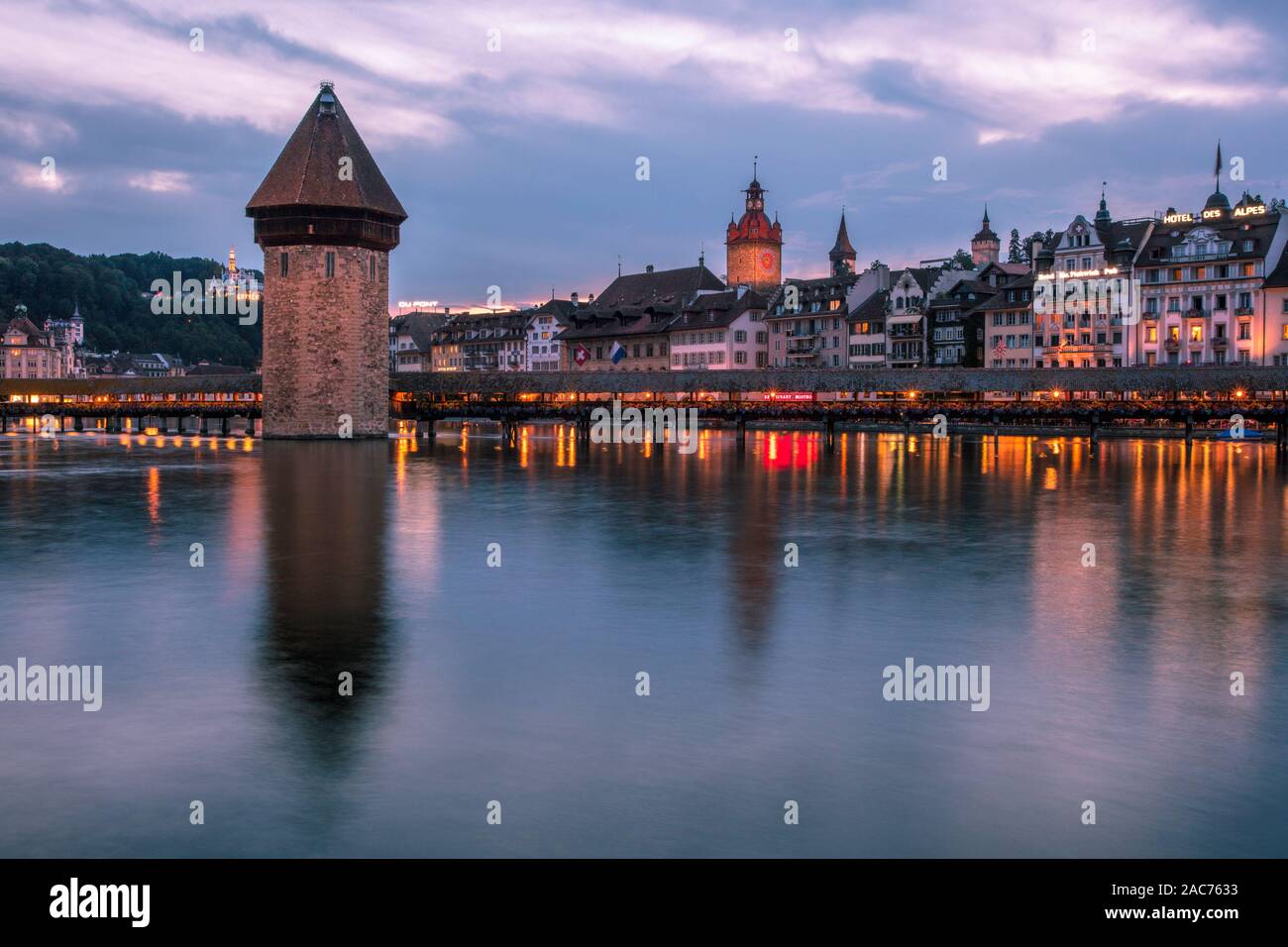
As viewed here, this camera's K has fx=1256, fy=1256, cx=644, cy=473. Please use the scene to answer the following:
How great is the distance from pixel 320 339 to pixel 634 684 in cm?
5535

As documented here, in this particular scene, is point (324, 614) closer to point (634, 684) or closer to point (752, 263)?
point (634, 684)

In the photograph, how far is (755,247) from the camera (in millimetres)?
144125

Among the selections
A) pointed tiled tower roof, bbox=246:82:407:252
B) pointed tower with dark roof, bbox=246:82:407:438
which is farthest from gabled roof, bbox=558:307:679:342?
pointed tiled tower roof, bbox=246:82:407:252

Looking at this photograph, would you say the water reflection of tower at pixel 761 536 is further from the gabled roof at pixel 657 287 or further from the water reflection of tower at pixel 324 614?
the gabled roof at pixel 657 287

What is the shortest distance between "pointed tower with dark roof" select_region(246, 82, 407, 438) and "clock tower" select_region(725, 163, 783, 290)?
8308 centimetres

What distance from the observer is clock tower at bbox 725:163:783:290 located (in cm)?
14400

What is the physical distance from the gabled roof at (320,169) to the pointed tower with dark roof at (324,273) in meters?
0.05

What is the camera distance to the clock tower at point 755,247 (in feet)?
472

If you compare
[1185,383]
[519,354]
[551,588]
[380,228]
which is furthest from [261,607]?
[519,354]

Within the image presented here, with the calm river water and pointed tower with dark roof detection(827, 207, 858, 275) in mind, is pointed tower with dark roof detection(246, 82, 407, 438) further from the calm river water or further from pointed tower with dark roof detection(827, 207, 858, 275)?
pointed tower with dark roof detection(827, 207, 858, 275)

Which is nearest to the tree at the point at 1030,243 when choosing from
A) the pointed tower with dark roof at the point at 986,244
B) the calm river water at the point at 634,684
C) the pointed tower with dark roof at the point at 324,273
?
the pointed tower with dark roof at the point at 986,244
